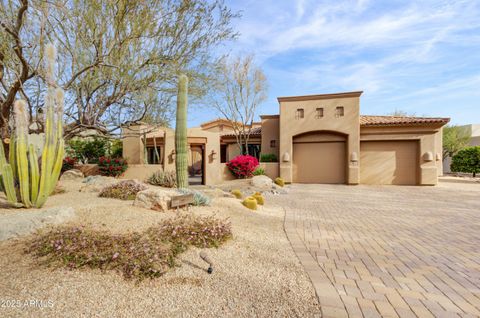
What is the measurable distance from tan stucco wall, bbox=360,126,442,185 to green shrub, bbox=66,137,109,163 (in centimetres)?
1902

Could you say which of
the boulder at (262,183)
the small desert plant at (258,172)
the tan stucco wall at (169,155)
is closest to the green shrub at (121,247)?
the boulder at (262,183)

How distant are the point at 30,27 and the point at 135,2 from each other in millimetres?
3128

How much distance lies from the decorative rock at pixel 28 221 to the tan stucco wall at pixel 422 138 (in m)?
16.4

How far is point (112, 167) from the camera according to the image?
45.3ft

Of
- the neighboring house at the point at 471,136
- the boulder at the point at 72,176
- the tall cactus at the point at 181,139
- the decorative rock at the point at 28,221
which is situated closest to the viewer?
the decorative rock at the point at 28,221

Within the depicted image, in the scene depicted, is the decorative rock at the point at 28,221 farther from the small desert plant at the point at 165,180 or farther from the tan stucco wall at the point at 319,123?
the tan stucco wall at the point at 319,123

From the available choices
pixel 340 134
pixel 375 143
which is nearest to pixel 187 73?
pixel 340 134

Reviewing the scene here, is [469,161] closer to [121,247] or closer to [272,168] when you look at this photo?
[272,168]

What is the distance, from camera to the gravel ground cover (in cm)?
239

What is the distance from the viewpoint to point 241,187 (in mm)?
12234

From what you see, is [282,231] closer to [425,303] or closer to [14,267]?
[425,303]

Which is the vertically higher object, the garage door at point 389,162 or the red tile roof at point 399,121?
the red tile roof at point 399,121

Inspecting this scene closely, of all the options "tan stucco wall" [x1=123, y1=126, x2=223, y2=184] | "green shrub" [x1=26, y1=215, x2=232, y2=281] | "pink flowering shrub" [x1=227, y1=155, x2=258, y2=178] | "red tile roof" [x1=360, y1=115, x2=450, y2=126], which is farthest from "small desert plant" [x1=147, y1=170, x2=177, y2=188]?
"red tile roof" [x1=360, y1=115, x2=450, y2=126]

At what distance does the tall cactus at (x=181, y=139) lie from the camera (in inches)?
308
